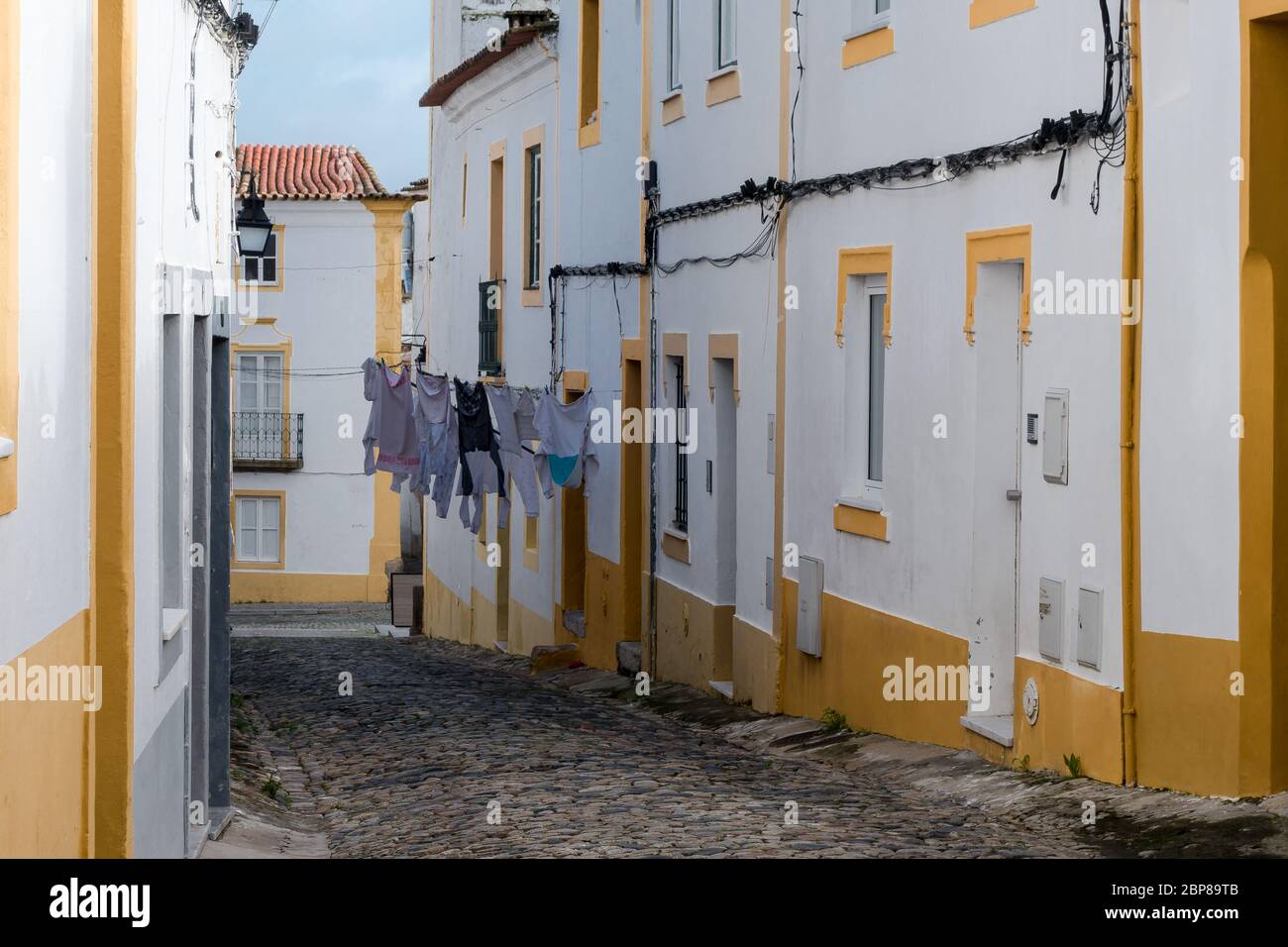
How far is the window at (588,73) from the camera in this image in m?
20.4

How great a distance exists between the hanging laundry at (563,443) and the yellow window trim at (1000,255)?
790cm

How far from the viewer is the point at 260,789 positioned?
1142 centimetres

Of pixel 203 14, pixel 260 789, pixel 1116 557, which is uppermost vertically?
pixel 203 14

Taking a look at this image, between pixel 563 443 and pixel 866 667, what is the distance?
6756mm

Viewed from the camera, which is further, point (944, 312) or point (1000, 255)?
point (944, 312)

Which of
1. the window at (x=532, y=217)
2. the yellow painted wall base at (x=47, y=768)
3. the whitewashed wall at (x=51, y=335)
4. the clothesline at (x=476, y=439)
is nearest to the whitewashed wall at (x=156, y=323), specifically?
the whitewashed wall at (x=51, y=335)

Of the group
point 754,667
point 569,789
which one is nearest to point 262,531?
point 754,667

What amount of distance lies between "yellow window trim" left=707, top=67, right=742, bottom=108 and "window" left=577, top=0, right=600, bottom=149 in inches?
170

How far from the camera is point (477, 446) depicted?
19281mm

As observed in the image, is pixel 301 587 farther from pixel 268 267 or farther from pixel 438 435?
pixel 438 435

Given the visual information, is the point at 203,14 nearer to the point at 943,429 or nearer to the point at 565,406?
the point at 943,429

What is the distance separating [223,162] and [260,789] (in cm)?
402

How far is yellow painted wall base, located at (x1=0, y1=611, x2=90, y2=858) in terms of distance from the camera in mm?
5121
